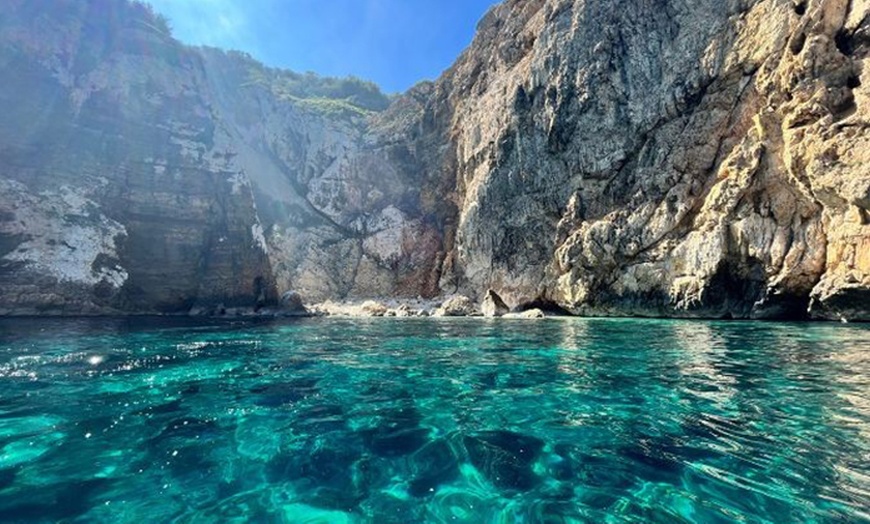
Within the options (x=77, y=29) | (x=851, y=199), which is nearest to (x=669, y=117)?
(x=851, y=199)

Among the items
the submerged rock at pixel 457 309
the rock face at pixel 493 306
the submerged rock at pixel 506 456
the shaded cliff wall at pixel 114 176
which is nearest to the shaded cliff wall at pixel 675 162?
the rock face at pixel 493 306

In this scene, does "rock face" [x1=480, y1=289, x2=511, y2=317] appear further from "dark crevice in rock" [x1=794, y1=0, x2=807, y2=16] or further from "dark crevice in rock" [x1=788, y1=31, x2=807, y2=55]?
"dark crevice in rock" [x1=794, y1=0, x2=807, y2=16]

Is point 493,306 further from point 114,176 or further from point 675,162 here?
point 114,176

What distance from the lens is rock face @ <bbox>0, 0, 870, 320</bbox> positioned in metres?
23.7

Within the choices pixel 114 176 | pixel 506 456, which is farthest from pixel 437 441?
pixel 114 176

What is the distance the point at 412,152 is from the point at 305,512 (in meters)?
60.4

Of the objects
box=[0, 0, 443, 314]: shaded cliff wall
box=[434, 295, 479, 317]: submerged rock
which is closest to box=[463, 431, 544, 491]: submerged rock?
box=[0, 0, 443, 314]: shaded cliff wall

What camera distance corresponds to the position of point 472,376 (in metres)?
9.67

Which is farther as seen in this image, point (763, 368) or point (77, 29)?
point (77, 29)

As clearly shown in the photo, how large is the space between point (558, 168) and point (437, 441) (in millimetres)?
38109

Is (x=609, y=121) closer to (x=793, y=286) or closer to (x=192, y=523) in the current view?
(x=793, y=286)

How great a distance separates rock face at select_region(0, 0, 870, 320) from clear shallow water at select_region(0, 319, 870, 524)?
1806 centimetres

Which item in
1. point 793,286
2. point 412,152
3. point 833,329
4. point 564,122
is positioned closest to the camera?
point 833,329

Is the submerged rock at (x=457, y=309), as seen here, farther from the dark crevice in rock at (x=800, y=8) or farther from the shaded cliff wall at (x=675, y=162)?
the dark crevice in rock at (x=800, y=8)
